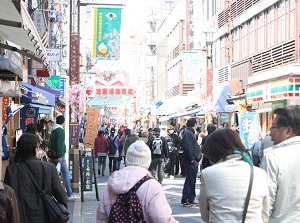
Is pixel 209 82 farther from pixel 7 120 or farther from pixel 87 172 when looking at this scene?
pixel 7 120

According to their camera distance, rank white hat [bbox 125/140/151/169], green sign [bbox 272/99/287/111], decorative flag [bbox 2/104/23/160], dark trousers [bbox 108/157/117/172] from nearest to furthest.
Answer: white hat [bbox 125/140/151/169] < decorative flag [bbox 2/104/23/160] < dark trousers [bbox 108/157/117/172] < green sign [bbox 272/99/287/111]

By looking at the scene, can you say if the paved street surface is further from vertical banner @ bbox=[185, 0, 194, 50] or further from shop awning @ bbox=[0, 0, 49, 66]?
vertical banner @ bbox=[185, 0, 194, 50]

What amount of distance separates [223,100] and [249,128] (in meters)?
22.5

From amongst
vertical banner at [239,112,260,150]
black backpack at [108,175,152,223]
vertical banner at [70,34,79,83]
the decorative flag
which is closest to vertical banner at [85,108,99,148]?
vertical banner at [70,34,79,83]

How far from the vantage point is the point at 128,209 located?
501 cm

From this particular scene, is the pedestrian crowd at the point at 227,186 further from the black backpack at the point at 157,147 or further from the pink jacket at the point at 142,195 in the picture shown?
the black backpack at the point at 157,147

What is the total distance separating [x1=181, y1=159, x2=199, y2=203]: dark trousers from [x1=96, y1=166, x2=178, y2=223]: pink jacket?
8.37 m

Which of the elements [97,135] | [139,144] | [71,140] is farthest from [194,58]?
[139,144]

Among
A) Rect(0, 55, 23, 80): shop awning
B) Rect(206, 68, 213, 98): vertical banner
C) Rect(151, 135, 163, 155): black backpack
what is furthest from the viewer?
Rect(206, 68, 213, 98): vertical banner

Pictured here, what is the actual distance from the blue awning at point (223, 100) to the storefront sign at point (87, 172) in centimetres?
2301

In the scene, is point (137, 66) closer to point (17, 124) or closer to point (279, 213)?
point (17, 124)

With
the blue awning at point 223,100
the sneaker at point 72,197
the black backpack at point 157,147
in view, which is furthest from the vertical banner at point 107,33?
the sneaker at point 72,197

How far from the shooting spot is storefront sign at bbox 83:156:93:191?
14.7m

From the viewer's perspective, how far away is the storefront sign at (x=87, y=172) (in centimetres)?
1470
